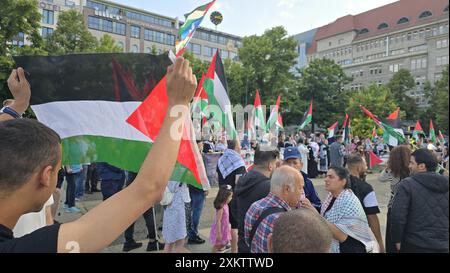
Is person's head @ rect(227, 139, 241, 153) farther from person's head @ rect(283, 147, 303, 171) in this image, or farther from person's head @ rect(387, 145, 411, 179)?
person's head @ rect(387, 145, 411, 179)

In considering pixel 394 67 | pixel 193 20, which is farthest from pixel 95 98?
pixel 394 67

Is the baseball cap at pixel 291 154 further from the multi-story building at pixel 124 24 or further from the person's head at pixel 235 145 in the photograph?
the multi-story building at pixel 124 24

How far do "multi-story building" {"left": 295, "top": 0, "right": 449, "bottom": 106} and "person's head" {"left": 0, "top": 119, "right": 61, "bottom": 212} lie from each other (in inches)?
2255

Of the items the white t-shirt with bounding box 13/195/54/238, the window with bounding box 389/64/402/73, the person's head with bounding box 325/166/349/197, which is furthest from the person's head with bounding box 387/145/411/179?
the window with bounding box 389/64/402/73

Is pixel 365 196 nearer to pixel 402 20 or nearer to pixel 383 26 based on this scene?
pixel 402 20

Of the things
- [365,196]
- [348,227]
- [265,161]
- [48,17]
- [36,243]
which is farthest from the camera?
[48,17]

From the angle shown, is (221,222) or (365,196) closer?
(365,196)

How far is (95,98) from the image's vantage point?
299 cm

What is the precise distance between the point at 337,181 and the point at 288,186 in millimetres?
981

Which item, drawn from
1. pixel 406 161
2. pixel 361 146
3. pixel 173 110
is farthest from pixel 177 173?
pixel 361 146

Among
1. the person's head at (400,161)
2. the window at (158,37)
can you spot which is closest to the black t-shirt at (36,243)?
the person's head at (400,161)

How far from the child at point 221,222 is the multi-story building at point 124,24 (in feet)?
158

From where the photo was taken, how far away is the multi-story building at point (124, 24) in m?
51.2

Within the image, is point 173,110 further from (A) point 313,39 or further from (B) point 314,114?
(A) point 313,39
